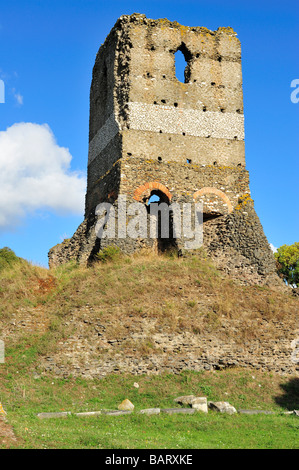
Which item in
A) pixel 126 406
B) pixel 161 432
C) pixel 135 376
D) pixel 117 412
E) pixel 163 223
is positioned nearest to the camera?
pixel 161 432

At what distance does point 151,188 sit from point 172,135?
2.81 m

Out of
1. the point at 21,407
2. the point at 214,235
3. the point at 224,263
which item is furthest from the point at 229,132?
the point at 21,407

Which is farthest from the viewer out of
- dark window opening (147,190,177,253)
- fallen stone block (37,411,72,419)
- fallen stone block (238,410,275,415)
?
dark window opening (147,190,177,253)

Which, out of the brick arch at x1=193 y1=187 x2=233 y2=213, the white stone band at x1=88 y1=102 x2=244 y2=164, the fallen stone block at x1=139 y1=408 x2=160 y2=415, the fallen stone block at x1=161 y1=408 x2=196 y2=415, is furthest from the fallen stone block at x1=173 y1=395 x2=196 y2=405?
the white stone band at x1=88 y1=102 x2=244 y2=164

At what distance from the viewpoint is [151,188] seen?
19219 mm

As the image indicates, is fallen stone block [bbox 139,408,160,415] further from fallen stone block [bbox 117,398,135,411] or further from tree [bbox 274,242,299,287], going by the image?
tree [bbox 274,242,299,287]

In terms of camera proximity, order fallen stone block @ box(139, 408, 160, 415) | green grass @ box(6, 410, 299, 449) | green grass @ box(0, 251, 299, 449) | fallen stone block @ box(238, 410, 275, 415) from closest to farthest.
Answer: green grass @ box(6, 410, 299, 449), green grass @ box(0, 251, 299, 449), fallen stone block @ box(139, 408, 160, 415), fallen stone block @ box(238, 410, 275, 415)

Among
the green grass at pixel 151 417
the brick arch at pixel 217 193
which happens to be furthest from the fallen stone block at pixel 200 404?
the brick arch at pixel 217 193

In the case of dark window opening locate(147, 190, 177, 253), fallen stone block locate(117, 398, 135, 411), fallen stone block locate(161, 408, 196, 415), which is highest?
dark window opening locate(147, 190, 177, 253)

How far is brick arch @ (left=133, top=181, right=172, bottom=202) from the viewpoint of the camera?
744 inches

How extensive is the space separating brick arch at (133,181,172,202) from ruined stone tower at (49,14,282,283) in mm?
41

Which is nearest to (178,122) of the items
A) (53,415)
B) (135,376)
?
(135,376)

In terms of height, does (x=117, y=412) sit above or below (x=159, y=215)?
below

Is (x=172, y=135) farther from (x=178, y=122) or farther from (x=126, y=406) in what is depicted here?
(x=126, y=406)
